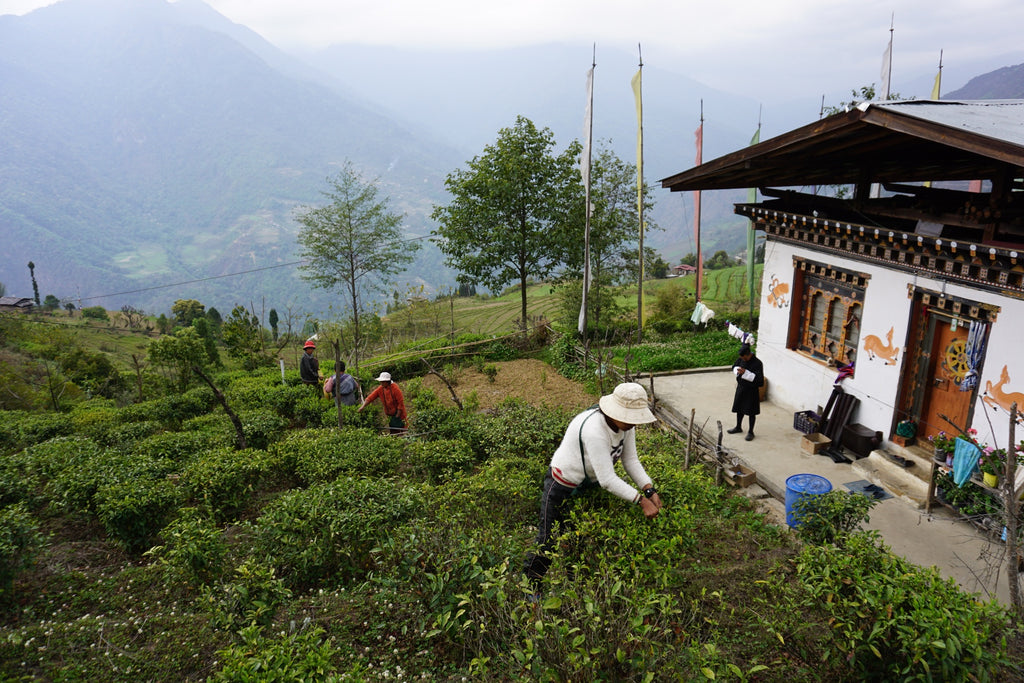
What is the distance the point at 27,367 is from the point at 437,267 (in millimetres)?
145822

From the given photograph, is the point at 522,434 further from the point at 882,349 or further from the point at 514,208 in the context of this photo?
the point at 514,208

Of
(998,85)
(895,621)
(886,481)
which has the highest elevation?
(998,85)

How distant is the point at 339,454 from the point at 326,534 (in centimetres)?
253

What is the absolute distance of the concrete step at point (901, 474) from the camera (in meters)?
7.93

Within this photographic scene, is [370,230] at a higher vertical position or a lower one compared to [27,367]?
higher

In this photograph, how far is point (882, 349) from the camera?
9086 mm

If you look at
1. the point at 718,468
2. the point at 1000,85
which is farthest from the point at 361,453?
the point at 1000,85

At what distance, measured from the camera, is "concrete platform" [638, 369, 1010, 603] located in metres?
6.41

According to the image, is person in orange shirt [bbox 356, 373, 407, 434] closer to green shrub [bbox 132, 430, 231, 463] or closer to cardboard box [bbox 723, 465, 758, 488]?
green shrub [bbox 132, 430, 231, 463]

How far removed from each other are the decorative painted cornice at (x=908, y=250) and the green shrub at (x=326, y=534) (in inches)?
281

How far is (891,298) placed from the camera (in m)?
8.85

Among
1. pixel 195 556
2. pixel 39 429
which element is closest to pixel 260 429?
pixel 39 429

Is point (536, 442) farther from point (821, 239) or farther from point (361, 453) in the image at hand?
point (821, 239)

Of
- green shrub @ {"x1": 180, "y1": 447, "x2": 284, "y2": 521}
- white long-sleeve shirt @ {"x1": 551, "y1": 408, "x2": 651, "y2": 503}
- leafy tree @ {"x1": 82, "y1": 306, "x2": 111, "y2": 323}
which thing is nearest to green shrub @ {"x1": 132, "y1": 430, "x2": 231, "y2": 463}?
green shrub @ {"x1": 180, "y1": 447, "x2": 284, "y2": 521}
